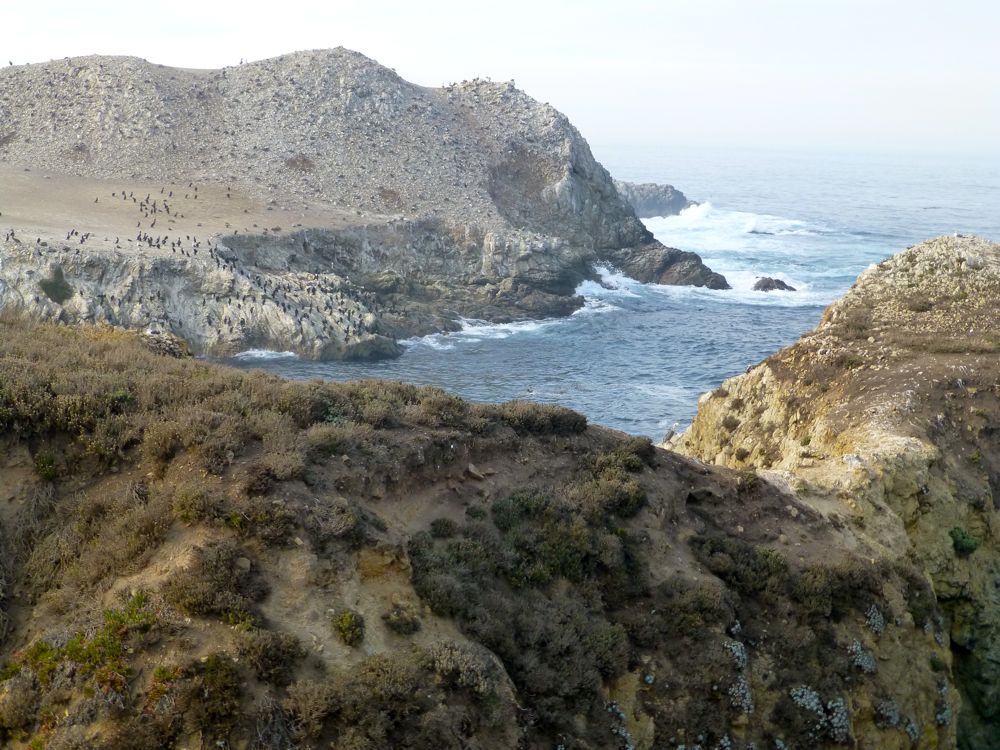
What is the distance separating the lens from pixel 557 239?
217 feet

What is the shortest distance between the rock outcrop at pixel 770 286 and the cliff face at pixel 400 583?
185ft

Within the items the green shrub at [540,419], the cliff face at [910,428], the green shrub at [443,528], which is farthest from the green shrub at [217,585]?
the cliff face at [910,428]

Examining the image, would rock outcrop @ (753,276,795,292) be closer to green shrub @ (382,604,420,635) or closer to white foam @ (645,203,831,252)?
white foam @ (645,203,831,252)

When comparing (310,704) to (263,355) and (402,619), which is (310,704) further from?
(263,355)

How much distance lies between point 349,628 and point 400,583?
1242mm

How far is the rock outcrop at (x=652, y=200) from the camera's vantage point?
4660 inches

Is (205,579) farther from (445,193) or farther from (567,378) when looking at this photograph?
(445,193)

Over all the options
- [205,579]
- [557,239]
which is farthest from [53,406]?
[557,239]

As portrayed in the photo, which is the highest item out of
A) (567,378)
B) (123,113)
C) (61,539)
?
(123,113)

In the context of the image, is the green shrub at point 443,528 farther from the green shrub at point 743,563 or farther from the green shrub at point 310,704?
the green shrub at point 743,563

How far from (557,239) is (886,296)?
133 feet

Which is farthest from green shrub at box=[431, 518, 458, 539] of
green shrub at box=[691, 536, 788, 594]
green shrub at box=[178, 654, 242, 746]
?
green shrub at box=[691, 536, 788, 594]

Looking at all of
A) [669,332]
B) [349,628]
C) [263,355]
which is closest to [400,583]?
[349,628]

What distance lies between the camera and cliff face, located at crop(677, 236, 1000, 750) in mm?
17781
